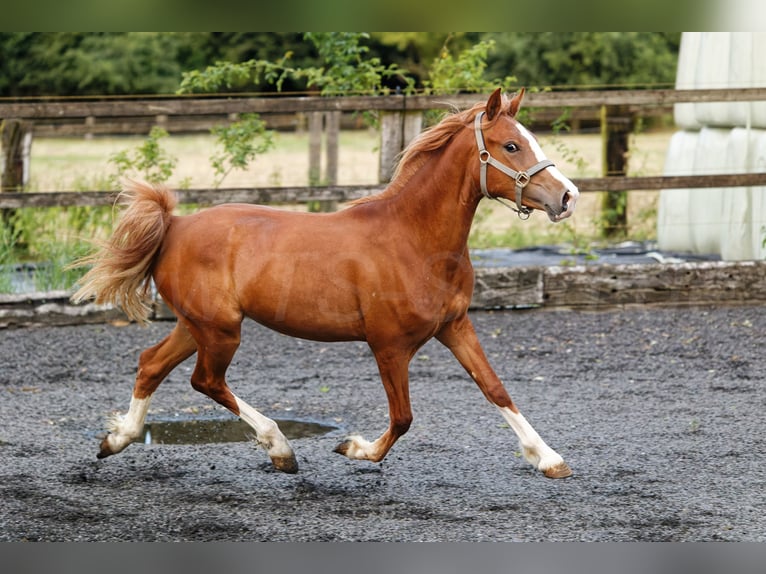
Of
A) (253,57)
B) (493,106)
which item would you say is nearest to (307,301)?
(493,106)

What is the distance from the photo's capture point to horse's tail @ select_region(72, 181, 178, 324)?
4.45 m

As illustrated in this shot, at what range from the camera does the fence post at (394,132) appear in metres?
8.59

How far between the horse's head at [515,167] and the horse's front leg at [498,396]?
0.61 m

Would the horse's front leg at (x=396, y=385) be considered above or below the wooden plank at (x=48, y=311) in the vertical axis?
above

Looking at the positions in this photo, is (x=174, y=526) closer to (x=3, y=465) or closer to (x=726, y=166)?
(x=3, y=465)

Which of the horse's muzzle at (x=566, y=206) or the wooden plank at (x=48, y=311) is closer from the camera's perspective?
the horse's muzzle at (x=566, y=206)

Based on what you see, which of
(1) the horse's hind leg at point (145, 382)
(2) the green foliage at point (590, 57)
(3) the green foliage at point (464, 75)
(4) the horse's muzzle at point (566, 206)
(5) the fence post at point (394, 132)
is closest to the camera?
(4) the horse's muzzle at point (566, 206)

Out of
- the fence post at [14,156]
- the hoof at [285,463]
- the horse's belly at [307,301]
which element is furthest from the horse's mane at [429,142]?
the fence post at [14,156]

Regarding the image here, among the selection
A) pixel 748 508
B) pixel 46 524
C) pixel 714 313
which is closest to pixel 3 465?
pixel 46 524

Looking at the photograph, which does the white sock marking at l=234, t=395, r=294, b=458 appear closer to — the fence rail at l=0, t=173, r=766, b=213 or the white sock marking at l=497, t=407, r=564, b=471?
the white sock marking at l=497, t=407, r=564, b=471

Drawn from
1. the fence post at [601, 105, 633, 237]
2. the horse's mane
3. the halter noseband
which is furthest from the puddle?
the fence post at [601, 105, 633, 237]

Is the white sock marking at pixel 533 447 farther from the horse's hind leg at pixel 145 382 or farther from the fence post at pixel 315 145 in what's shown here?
the fence post at pixel 315 145

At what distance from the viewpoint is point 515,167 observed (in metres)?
4.02
